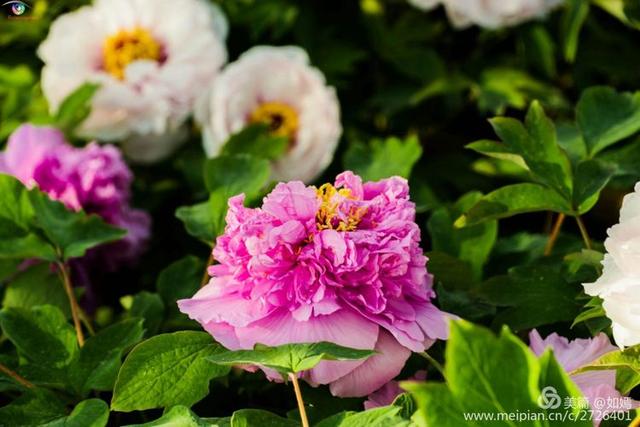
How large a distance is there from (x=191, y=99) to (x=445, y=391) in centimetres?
93

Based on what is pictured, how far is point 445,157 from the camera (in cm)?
154

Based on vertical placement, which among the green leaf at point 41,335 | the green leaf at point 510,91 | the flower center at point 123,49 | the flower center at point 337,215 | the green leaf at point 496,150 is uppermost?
the flower center at point 337,215

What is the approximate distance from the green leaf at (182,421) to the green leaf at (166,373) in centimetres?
3

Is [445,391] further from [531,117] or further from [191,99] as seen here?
[191,99]

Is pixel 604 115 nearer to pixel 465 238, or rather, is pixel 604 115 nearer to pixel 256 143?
pixel 465 238

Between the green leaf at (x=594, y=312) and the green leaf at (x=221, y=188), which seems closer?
the green leaf at (x=594, y=312)

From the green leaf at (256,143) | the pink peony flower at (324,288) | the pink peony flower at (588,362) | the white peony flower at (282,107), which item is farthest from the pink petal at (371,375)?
the white peony flower at (282,107)

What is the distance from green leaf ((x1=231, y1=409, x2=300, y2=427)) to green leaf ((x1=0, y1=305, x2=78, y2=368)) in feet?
0.68

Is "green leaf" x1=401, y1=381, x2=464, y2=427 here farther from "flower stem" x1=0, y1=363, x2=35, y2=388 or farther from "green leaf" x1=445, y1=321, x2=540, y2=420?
"flower stem" x1=0, y1=363, x2=35, y2=388

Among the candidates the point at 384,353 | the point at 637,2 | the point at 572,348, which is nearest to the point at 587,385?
the point at 572,348

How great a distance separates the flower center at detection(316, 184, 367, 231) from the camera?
2.39 ft

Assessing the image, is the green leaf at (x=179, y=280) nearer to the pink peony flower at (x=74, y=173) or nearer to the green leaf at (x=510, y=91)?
the pink peony flower at (x=74, y=173)

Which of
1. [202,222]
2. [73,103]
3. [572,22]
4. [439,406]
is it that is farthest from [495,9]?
[439,406]

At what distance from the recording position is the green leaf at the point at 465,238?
918mm
